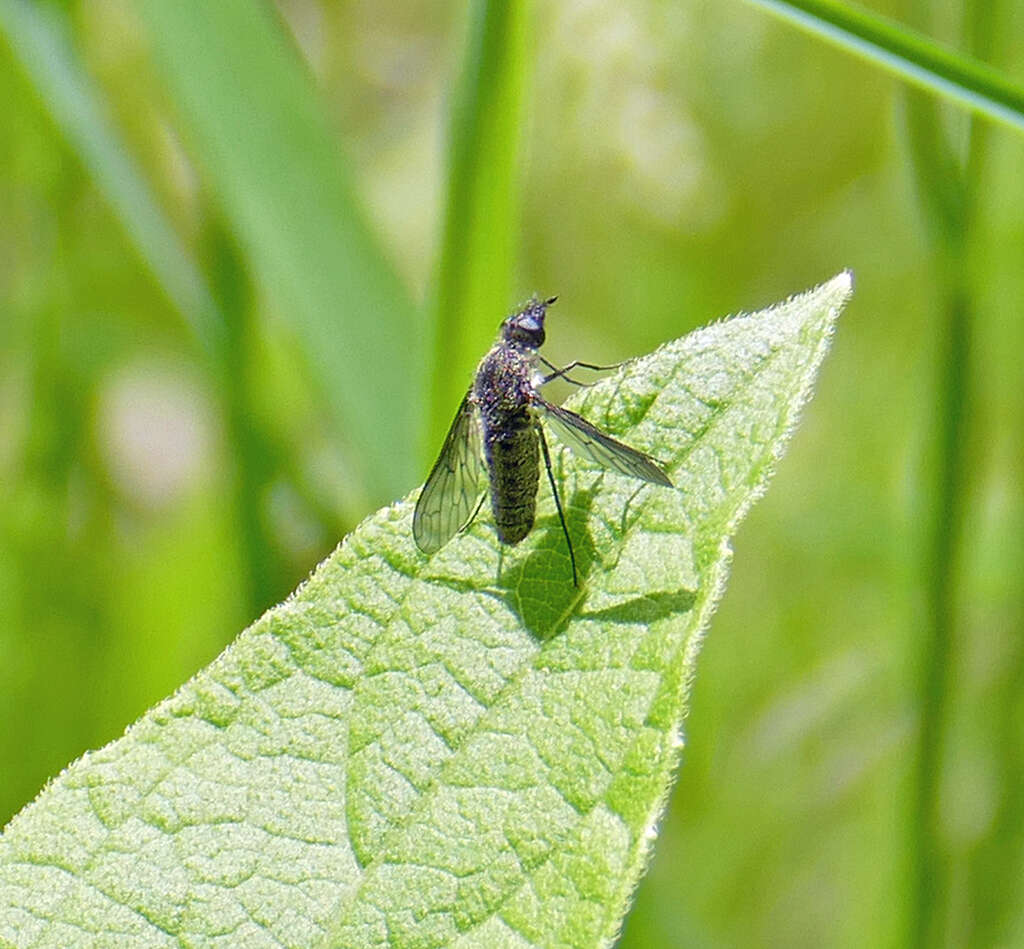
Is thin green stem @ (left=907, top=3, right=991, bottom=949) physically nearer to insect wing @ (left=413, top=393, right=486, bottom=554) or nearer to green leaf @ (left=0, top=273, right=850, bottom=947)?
insect wing @ (left=413, top=393, right=486, bottom=554)

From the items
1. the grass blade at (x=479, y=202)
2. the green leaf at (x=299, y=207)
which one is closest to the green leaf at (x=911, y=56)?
the grass blade at (x=479, y=202)

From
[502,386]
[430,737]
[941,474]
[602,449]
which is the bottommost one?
[430,737]

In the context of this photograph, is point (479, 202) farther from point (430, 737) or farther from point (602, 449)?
point (430, 737)

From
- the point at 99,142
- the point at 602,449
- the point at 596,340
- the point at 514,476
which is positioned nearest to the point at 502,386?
the point at 514,476

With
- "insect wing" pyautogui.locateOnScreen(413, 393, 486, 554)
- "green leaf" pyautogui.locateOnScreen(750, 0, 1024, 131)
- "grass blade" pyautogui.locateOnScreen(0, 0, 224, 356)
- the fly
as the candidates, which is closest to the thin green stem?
"green leaf" pyautogui.locateOnScreen(750, 0, 1024, 131)

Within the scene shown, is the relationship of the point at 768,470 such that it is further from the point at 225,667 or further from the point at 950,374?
the point at 950,374
